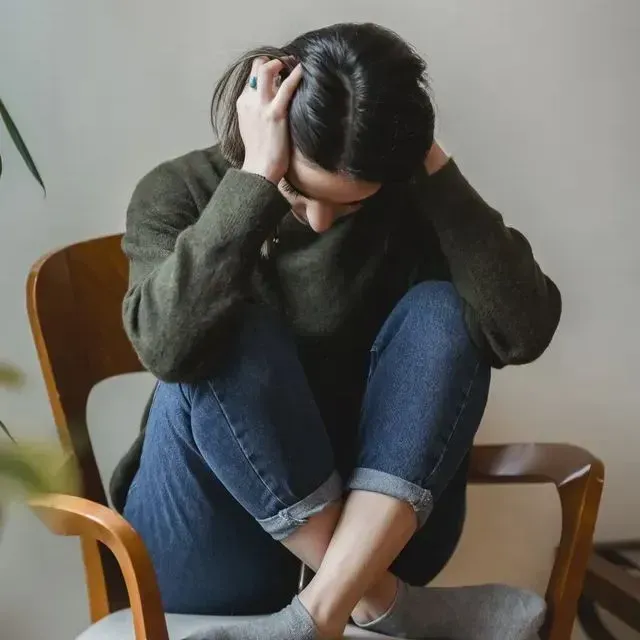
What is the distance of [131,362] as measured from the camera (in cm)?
114

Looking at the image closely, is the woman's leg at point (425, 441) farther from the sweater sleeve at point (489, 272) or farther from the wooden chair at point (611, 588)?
the wooden chair at point (611, 588)

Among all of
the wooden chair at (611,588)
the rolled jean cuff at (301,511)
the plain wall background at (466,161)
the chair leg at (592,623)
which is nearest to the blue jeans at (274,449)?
the rolled jean cuff at (301,511)

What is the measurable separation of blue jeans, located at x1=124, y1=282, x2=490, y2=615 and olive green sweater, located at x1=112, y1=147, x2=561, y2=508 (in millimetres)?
36

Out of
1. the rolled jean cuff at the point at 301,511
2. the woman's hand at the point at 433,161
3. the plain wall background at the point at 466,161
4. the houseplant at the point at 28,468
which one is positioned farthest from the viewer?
the plain wall background at the point at 466,161

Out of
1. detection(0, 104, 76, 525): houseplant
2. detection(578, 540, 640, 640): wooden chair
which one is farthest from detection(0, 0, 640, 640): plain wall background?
detection(0, 104, 76, 525): houseplant

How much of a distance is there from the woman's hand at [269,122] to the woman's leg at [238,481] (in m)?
0.15

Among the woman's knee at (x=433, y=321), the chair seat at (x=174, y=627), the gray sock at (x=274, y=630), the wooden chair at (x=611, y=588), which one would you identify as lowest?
the wooden chair at (x=611, y=588)

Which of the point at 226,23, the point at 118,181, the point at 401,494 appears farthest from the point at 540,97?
the point at 401,494

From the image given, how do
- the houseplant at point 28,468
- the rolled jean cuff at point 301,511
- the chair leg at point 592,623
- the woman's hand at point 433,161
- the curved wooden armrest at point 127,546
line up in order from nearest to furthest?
the houseplant at point 28,468 < the curved wooden armrest at point 127,546 < the rolled jean cuff at point 301,511 < the woman's hand at point 433,161 < the chair leg at point 592,623

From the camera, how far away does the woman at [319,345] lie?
82 cm

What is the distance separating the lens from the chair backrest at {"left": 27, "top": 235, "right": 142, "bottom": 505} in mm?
1021

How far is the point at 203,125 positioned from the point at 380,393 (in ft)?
1.89

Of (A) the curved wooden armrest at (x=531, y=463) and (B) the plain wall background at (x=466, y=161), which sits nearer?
(A) the curved wooden armrest at (x=531, y=463)

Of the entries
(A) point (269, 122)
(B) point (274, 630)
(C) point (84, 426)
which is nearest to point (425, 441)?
(B) point (274, 630)
